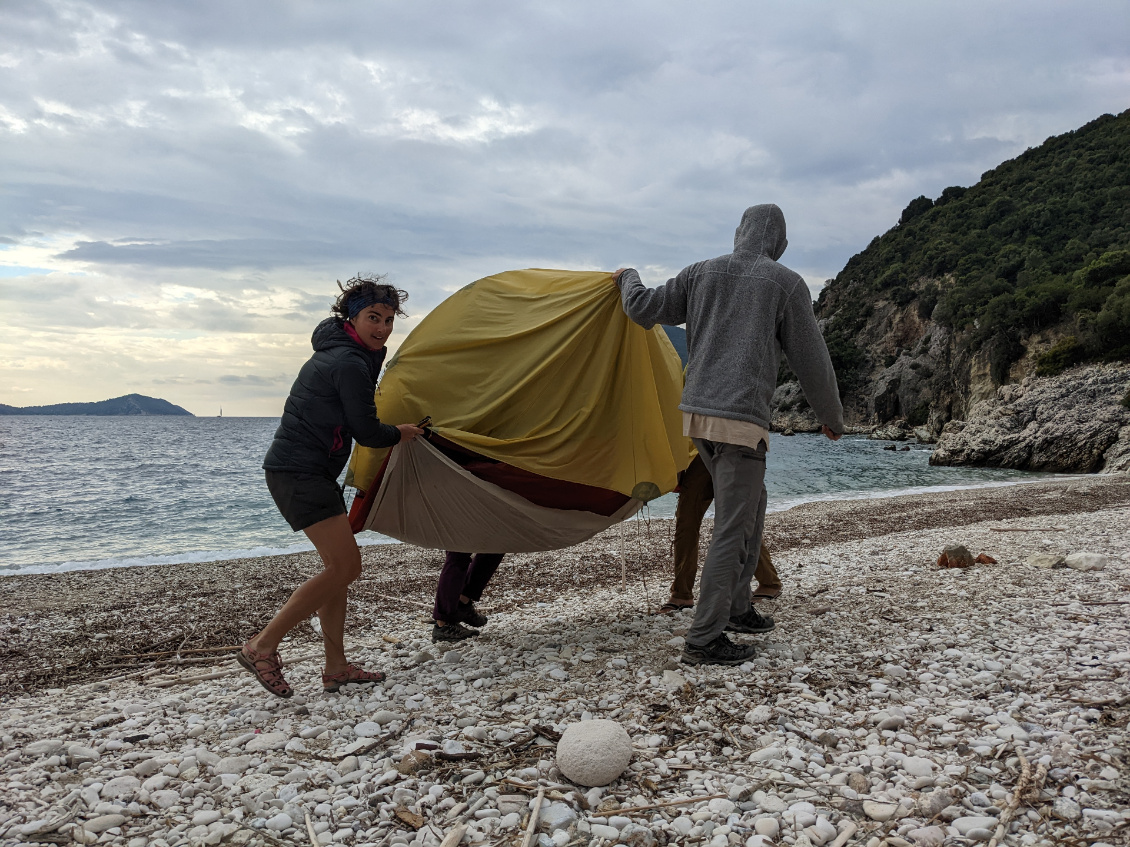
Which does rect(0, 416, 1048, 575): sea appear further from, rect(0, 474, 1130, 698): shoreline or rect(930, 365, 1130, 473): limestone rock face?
rect(0, 474, 1130, 698): shoreline

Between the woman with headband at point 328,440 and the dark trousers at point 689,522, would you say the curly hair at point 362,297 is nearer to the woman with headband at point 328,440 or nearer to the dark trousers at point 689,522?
the woman with headband at point 328,440

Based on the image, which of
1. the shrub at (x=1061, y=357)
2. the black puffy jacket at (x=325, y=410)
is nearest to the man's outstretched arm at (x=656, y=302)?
the black puffy jacket at (x=325, y=410)

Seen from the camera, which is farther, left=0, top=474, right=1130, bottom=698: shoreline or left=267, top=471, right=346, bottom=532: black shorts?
left=0, top=474, right=1130, bottom=698: shoreline

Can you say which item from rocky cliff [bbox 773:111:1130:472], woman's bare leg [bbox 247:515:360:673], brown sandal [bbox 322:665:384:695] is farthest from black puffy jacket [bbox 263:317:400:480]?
rocky cliff [bbox 773:111:1130:472]

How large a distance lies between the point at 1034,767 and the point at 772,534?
10.3 m

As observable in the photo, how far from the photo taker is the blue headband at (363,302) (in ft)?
13.3

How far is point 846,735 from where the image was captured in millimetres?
3205

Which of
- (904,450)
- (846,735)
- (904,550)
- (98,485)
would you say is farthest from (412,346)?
(904,450)

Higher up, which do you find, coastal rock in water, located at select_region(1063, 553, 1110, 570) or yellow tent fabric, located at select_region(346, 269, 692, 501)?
yellow tent fabric, located at select_region(346, 269, 692, 501)

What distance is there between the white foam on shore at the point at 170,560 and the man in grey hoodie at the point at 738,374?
9.65 m

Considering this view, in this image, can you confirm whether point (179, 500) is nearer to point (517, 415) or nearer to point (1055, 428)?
point (517, 415)

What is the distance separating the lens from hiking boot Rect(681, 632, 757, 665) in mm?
4145

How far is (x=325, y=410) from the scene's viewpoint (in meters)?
3.90

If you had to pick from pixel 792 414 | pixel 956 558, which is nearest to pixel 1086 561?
pixel 956 558
